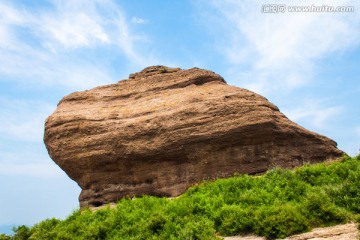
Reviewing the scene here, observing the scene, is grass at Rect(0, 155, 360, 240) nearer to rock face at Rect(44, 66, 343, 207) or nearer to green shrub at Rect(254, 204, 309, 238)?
green shrub at Rect(254, 204, 309, 238)

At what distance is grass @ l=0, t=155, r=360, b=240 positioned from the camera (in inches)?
478

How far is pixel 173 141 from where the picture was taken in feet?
72.9

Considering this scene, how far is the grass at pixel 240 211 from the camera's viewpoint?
12140 millimetres

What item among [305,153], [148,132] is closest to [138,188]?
[148,132]

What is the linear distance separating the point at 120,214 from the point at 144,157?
6954 mm

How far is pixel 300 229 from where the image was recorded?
37.8ft

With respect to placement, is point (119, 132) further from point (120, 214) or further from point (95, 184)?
point (120, 214)

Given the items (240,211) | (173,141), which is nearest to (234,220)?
(240,211)

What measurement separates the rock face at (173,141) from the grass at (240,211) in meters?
3.52

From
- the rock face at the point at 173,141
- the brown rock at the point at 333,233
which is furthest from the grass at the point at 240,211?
the rock face at the point at 173,141

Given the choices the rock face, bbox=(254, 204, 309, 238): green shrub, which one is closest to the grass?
bbox=(254, 204, 309, 238): green shrub

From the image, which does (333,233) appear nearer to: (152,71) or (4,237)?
(4,237)

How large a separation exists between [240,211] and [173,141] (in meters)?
9.39

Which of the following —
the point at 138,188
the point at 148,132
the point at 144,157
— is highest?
the point at 148,132
